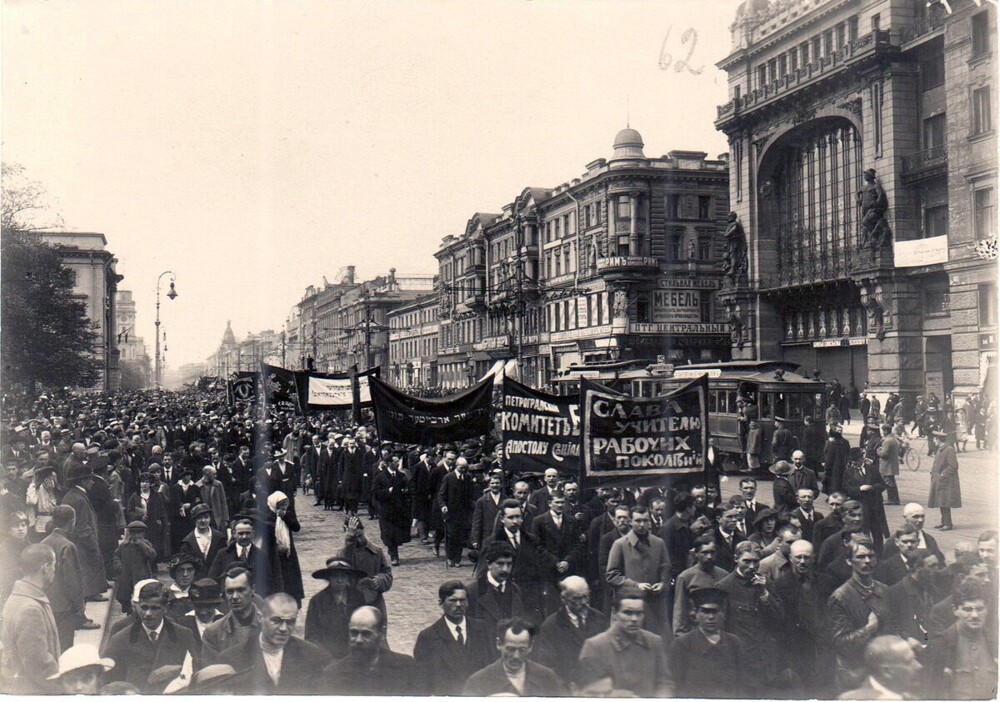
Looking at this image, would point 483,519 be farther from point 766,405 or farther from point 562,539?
point 766,405

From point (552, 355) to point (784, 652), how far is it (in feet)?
179

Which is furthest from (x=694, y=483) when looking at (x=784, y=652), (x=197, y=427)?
(x=197, y=427)

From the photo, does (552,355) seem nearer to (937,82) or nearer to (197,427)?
(937,82)

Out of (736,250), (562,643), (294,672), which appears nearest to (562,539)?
(562,643)

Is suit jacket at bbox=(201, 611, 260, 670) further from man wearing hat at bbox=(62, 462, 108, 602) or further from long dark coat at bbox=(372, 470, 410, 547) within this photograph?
long dark coat at bbox=(372, 470, 410, 547)

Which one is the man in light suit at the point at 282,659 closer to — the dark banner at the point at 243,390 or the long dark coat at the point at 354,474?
the long dark coat at the point at 354,474

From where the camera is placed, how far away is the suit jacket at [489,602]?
742 cm

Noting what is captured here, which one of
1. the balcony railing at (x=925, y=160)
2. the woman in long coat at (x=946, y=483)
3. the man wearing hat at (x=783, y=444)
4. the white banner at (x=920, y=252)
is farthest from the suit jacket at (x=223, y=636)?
the balcony railing at (x=925, y=160)

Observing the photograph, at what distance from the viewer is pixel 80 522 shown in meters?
10.1

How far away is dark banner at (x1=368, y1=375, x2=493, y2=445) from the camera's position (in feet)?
37.4

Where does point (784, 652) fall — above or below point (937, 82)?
below

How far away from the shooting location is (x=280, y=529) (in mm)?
9000

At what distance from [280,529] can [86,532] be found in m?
2.89

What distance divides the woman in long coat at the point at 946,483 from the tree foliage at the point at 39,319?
1951 cm
